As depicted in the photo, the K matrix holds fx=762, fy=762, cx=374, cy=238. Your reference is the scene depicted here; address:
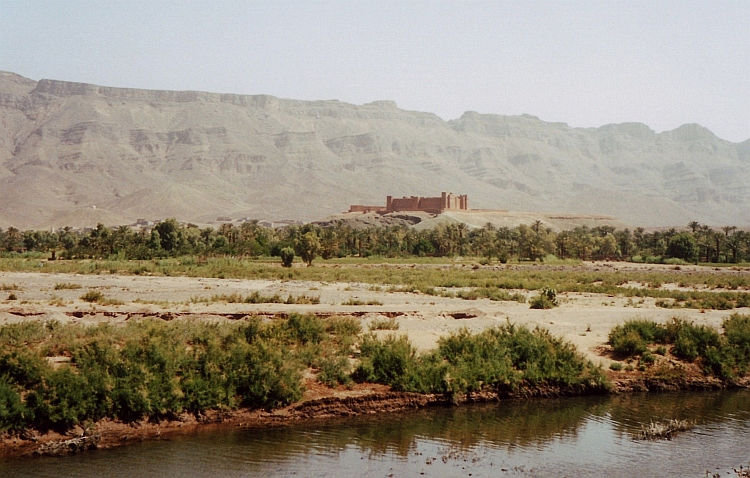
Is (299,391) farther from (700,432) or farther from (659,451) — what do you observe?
(700,432)

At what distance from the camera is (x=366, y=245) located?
8625cm

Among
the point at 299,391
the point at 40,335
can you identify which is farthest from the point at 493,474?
the point at 40,335

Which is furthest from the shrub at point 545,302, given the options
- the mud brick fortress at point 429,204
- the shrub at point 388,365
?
the mud brick fortress at point 429,204

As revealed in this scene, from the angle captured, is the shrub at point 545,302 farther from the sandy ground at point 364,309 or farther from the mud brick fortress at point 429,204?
the mud brick fortress at point 429,204

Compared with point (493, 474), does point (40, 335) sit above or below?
above

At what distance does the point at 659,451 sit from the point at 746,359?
7699 millimetres

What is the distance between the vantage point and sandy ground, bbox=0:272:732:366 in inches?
922

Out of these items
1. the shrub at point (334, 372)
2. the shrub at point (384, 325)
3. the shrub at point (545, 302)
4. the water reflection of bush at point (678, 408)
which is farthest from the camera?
the shrub at point (545, 302)

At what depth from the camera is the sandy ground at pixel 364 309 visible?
23406 mm

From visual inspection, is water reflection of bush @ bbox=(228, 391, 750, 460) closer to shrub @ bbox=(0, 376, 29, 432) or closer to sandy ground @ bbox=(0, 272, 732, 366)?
sandy ground @ bbox=(0, 272, 732, 366)

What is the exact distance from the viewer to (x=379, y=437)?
578 inches

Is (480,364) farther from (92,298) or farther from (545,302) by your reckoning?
(92,298)

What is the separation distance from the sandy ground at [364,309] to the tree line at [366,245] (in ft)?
93.2

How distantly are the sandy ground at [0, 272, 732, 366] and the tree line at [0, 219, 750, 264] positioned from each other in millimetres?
28403
